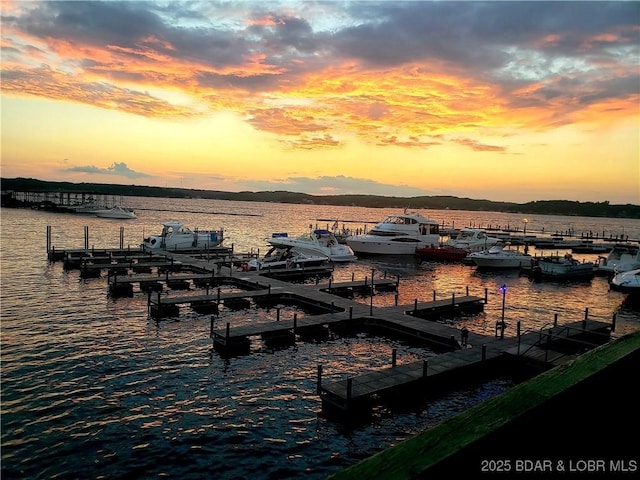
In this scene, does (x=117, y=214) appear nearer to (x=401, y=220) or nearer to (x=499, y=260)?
(x=401, y=220)

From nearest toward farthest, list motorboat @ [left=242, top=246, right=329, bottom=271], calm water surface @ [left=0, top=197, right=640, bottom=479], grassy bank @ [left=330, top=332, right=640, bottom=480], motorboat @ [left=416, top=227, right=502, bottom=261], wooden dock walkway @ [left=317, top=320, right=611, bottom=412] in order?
1. grassy bank @ [left=330, top=332, right=640, bottom=480]
2. calm water surface @ [left=0, top=197, right=640, bottom=479]
3. wooden dock walkway @ [left=317, top=320, right=611, bottom=412]
4. motorboat @ [left=242, top=246, right=329, bottom=271]
5. motorboat @ [left=416, top=227, right=502, bottom=261]

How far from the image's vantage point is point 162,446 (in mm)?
14750

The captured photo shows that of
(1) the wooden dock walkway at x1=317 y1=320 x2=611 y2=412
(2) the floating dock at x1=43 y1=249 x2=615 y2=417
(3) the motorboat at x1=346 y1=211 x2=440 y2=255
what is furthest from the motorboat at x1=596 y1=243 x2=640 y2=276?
(1) the wooden dock walkway at x1=317 y1=320 x2=611 y2=412

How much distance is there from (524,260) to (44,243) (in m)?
66.1

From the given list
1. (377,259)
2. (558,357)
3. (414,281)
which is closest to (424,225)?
(377,259)

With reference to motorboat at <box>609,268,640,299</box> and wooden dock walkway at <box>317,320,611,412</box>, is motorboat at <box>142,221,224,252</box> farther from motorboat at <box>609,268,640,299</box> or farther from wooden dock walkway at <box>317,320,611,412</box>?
motorboat at <box>609,268,640,299</box>

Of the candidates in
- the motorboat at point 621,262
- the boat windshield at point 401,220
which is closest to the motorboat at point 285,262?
the boat windshield at point 401,220

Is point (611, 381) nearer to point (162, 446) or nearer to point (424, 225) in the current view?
point (162, 446)

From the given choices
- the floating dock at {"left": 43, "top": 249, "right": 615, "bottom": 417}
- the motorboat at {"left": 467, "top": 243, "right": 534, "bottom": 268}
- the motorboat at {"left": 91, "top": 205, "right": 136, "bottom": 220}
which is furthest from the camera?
the motorboat at {"left": 91, "top": 205, "right": 136, "bottom": 220}

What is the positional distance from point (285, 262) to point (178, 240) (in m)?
19.6

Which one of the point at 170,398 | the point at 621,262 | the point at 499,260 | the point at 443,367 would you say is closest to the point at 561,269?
the point at 499,260

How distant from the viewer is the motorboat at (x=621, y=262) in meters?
52.8

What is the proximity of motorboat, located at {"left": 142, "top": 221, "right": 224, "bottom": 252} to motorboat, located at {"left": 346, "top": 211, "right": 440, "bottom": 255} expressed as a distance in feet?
61.8

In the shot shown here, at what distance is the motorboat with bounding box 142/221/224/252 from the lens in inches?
2343
